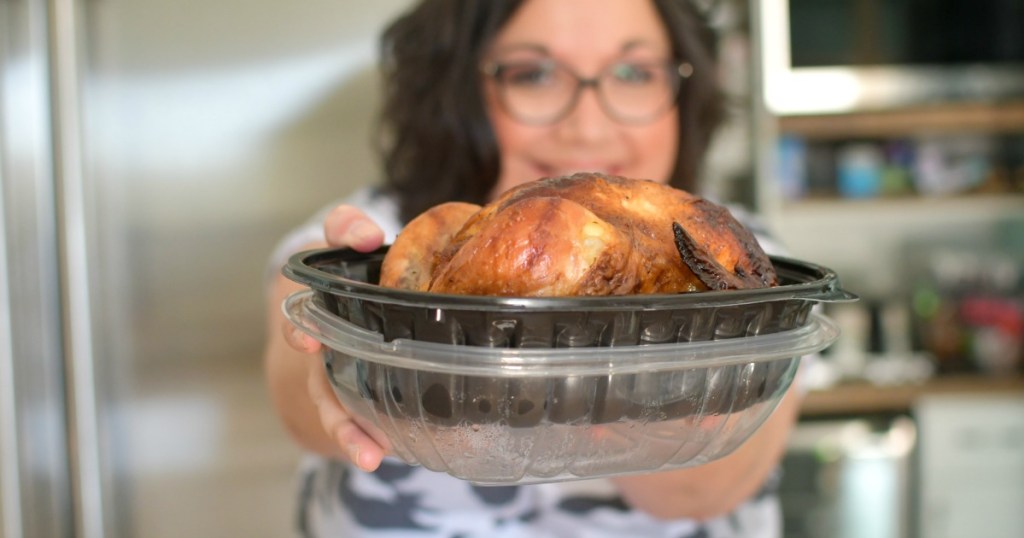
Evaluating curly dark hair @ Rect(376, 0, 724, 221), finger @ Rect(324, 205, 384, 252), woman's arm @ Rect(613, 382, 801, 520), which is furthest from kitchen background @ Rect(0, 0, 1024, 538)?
finger @ Rect(324, 205, 384, 252)

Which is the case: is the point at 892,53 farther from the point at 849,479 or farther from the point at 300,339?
the point at 300,339

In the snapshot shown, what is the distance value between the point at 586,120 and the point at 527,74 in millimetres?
86

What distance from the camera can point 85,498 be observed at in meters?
1.51

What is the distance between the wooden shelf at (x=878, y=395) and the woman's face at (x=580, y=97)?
115cm

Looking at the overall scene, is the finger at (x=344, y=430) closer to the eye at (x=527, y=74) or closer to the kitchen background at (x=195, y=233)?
the eye at (x=527, y=74)

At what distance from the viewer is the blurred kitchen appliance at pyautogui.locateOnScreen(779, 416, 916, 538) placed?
190cm

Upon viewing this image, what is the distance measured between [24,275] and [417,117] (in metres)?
0.83

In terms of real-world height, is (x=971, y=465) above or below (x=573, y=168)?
below

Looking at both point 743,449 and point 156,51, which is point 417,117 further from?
point 156,51

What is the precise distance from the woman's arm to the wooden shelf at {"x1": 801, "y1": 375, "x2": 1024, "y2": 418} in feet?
3.43

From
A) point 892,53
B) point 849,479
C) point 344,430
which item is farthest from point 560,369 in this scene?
point 892,53

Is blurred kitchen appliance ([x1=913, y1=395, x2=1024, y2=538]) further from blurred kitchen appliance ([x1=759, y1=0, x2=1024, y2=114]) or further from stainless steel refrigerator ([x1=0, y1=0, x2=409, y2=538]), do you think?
stainless steel refrigerator ([x1=0, y1=0, x2=409, y2=538])

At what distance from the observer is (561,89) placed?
949mm

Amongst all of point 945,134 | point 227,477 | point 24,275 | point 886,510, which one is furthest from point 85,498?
point 945,134
